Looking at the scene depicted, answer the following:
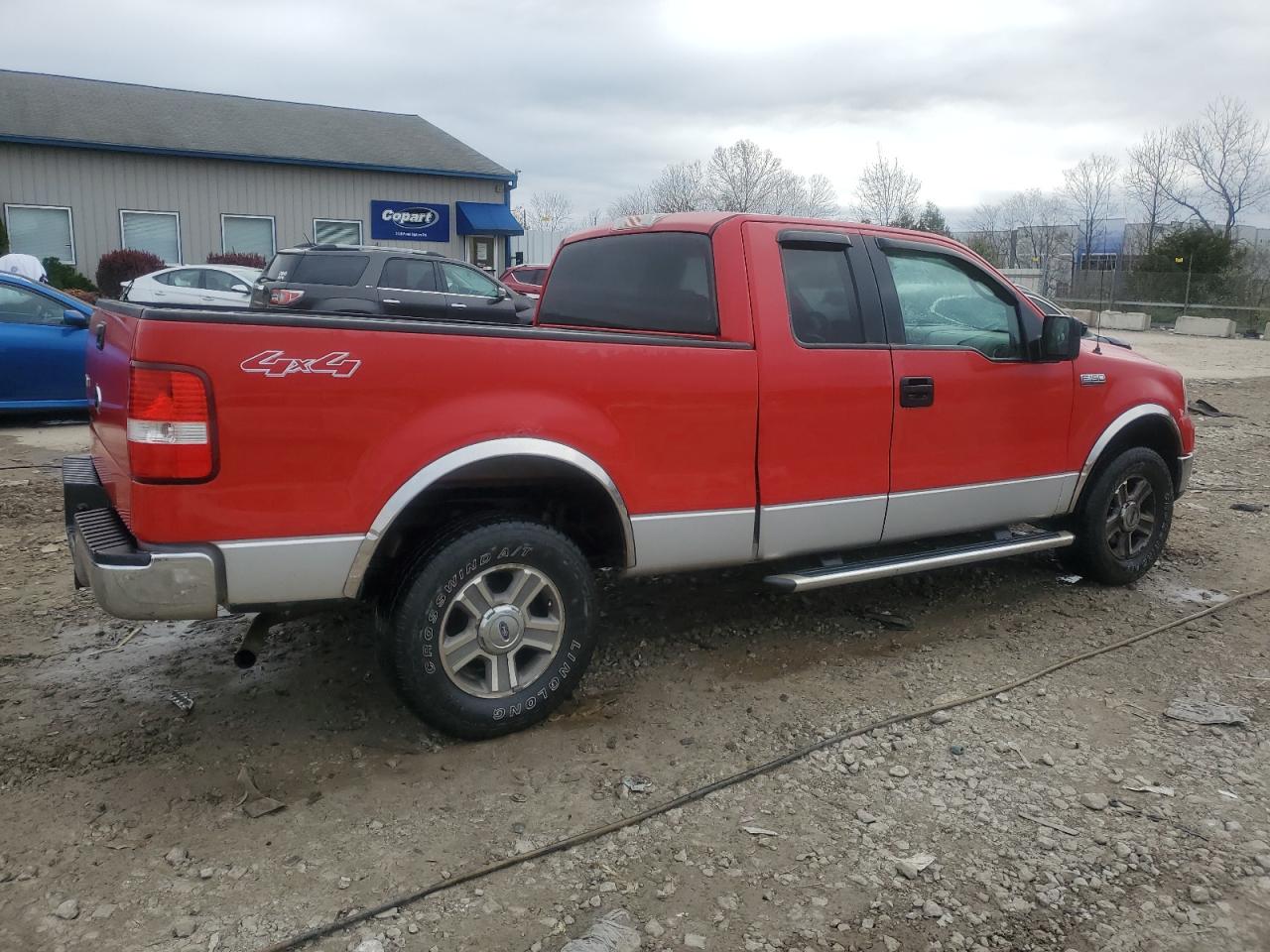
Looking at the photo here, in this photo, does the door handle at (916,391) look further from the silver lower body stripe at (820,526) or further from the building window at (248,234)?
the building window at (248,234)

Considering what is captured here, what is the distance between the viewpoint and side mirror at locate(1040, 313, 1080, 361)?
4863 mm

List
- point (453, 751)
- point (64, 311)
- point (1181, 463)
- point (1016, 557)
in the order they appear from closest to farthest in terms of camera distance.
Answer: point (453, 751) → point (1181, 463) → point (1016, 557) → point (64, 311)

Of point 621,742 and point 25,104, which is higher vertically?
point 25,104

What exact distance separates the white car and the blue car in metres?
6.87

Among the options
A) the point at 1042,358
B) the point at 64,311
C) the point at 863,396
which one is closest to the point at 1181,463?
the point at 1042,358

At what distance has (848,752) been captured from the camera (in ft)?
12.1

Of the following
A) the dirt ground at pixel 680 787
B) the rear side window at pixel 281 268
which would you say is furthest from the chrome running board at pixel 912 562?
the rear side window at pixel 281 268

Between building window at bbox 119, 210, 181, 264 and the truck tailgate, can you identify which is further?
building window at bbox 119, 210, 181, 264

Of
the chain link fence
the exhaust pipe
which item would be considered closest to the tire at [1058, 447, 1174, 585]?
the exhaust pipe

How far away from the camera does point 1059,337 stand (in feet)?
16.0

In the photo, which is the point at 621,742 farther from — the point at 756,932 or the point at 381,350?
the point at 381,350

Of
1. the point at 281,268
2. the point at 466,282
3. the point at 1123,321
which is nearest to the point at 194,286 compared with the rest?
the point at 281,268

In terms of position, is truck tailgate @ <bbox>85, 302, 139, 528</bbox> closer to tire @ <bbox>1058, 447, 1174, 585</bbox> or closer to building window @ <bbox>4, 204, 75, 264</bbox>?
tire @ <bbox>1058, 447, 1174, 585</bbox>

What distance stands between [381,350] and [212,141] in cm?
2756
